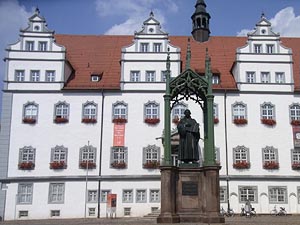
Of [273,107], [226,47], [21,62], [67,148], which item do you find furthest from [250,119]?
[21,62]

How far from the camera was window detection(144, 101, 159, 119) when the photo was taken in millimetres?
32812

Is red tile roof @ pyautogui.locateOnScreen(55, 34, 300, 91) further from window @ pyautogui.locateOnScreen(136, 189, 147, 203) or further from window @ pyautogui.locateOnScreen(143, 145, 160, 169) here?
window @ pyautogui.locateOnScreen(136, 189, 147, 203)

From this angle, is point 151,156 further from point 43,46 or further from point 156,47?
point 43,46

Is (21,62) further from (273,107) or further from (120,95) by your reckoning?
(273,107)

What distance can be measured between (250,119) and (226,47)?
25.7 ft

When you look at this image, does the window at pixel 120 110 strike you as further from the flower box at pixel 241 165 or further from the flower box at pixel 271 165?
the flower box at pixel 271 165

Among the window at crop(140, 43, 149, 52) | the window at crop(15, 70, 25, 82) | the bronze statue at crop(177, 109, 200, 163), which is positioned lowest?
the bronze statue at crop(177, 109, 200, 163)

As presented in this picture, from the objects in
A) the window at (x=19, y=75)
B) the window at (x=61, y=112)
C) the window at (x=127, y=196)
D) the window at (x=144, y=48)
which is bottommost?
the window at (x=127, y=196)

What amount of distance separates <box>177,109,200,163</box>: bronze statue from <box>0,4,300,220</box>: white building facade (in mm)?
16230

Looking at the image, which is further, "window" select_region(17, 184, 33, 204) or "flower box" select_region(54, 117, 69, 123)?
"flower box" select_region(54, 117, 69, 123)

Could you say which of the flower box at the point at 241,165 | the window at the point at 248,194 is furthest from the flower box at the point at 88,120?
the window at the point at 248,194

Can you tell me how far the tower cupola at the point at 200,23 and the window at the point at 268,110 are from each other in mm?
8877

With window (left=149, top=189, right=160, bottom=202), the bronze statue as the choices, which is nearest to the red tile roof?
window (left=149, top=189, right=160, bottom=202)

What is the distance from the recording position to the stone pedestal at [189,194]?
46.1 ft
